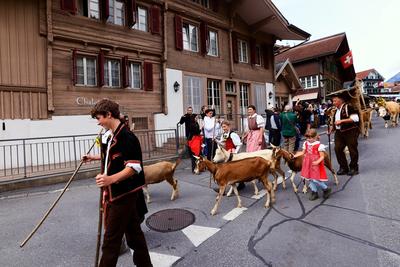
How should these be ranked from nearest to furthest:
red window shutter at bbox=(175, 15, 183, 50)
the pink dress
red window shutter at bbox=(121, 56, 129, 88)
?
the pink dress → red window shutter at bbox=(121, 56, 129, 88) → red window shutter at bbox=(175, 15, 183, 50)

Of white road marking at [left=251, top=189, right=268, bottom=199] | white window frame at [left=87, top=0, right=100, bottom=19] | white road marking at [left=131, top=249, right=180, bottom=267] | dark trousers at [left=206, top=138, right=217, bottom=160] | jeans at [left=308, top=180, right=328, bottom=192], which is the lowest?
white road marking at [left=131, top=249, right=180, bottom=267]

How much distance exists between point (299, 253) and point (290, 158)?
301 centimetres

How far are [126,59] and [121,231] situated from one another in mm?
11588

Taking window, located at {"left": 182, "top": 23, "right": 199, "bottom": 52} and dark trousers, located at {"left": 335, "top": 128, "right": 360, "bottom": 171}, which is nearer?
dark trousers, located at {"left": 335, "top": 128, "right": 360, "bottom": 171}

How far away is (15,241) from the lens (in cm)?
441

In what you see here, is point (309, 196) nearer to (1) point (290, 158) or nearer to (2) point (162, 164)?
(1) point (290, 158)

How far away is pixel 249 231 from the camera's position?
431 centimetres

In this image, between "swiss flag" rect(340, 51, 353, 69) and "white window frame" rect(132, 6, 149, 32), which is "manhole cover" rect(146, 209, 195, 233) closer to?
"white window frame" rect(132, 6, 149, 32)

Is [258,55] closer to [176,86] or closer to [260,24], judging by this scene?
[260,24]

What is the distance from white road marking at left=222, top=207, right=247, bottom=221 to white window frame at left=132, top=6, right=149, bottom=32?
11389 millimetres

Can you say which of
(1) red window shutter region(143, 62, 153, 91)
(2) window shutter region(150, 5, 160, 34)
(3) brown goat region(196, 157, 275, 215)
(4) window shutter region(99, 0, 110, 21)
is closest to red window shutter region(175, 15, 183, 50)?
(2) window shutter region(150, 5, 160, 34)

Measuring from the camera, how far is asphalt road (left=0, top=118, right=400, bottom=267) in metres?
3.54

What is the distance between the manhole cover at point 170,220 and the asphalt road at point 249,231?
141 mm

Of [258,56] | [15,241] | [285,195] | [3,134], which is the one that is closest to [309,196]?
[285,195]
